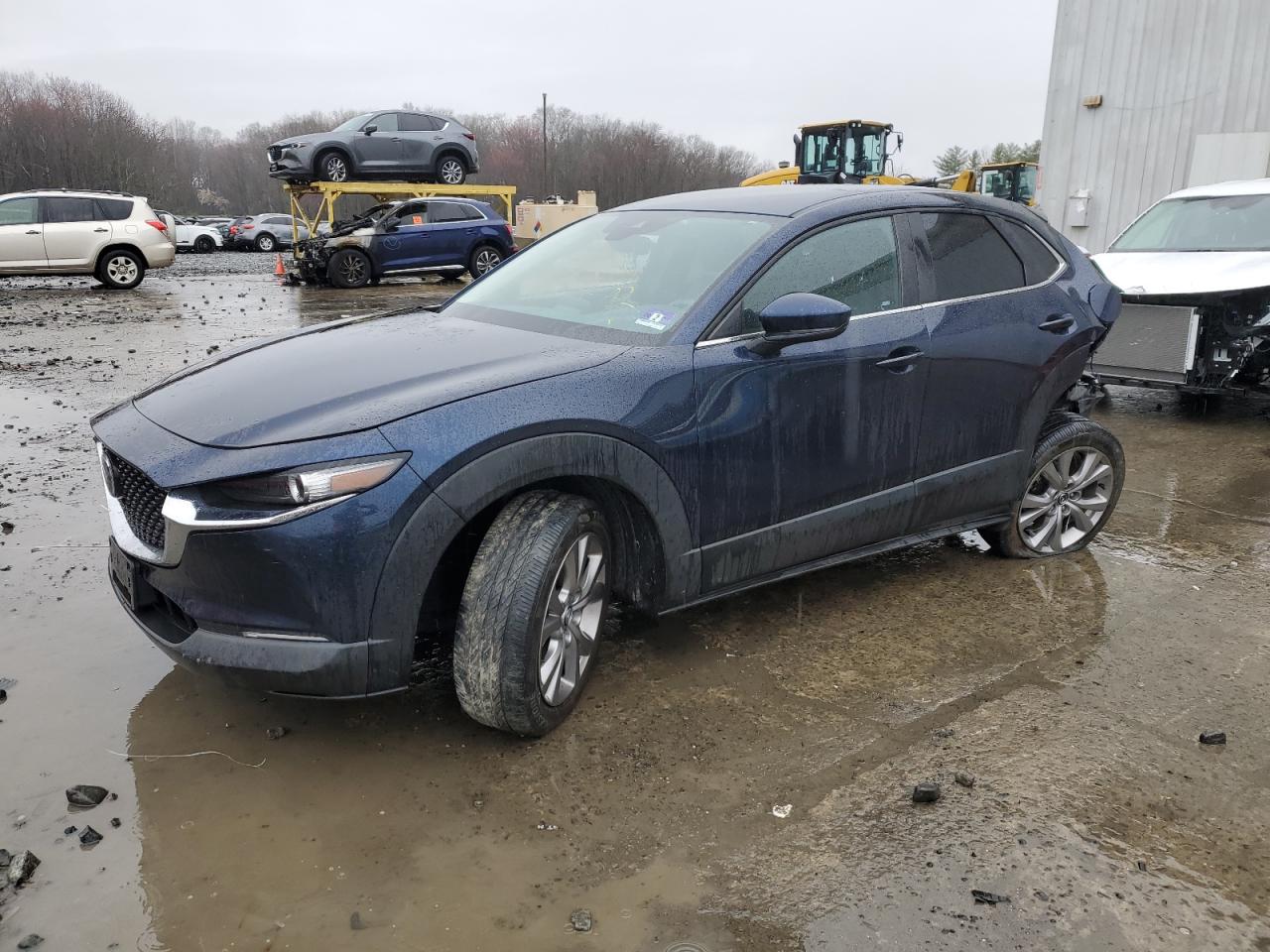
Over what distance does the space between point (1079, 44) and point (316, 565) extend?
1857 cm

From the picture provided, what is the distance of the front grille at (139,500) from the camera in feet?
8.86

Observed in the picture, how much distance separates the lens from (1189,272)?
7.33 metres

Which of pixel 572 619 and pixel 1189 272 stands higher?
pixel 1189 272

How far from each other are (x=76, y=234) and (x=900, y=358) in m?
16.9

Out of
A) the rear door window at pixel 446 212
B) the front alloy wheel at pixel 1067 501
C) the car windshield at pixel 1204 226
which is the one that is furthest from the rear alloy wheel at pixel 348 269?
the front alloy wheel at pixel 1067 501

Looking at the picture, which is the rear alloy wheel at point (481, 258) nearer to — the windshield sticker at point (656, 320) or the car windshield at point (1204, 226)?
the car windshield at point (1204, 226)

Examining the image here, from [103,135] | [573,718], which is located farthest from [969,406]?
[103,135]

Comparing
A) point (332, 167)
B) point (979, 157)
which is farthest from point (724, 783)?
point (979, 157)

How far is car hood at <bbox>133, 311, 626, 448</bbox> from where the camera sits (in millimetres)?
2619

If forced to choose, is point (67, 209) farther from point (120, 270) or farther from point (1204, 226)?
point (1204, 226)

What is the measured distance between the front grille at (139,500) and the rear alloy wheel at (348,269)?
15.9m

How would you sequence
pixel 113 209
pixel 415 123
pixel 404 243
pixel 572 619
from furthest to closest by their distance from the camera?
pixel 415 123, pixel 404 243, pixel 113 209, pixel 572 619

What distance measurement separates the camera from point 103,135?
6538 centimetres

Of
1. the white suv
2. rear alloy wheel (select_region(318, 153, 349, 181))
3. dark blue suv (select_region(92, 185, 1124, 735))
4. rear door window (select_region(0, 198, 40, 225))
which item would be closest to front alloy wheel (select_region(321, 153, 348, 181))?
rear alloy wheel (select_region(318, 153, 349, 181))
